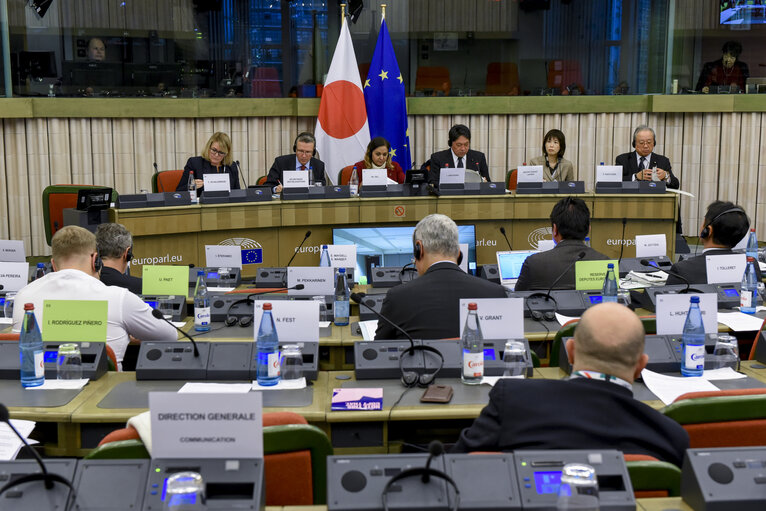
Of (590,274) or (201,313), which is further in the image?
(590,274)

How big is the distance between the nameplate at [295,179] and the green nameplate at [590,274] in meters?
3.65

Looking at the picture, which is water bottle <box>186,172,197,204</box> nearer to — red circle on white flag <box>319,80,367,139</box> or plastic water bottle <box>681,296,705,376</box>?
red circle on white flag <box>319,80,367,139</box>

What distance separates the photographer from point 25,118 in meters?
8.94

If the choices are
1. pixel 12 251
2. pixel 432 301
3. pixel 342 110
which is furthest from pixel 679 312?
pixel 342 110

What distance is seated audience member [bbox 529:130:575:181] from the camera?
8.45 meters

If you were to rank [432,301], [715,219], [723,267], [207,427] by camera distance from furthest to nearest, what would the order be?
[715,219], [723,267], [432,301], [207,427]

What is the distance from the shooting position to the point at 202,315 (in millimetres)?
4324

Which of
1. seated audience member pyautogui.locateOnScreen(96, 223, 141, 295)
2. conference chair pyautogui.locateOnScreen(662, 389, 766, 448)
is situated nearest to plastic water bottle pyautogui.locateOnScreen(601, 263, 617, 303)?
conference chair pyautogui.locateOnScreen(662, 389, 766, 448)

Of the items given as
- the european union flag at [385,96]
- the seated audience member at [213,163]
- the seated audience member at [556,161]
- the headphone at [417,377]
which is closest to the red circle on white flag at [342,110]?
the european union flag at [385,96]

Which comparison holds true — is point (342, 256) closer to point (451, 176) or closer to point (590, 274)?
point (590, 274)

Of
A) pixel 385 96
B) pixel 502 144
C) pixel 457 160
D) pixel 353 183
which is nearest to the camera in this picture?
pixel 353 183

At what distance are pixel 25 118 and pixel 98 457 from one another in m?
7.57

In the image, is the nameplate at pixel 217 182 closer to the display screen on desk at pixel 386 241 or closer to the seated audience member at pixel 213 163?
the seated audience member at pixel 213 163

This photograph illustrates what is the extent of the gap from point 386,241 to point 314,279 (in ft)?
9.43
